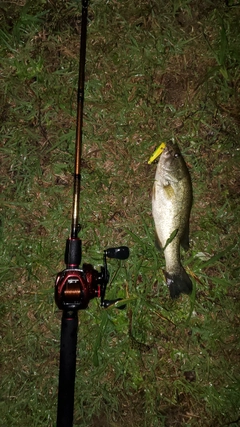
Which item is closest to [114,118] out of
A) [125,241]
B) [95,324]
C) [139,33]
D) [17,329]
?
[139,33]

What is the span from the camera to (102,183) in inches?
117

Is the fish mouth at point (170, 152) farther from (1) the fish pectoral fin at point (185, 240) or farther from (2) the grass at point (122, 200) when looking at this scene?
(1) the fish pectoral fin at point (185, 240)

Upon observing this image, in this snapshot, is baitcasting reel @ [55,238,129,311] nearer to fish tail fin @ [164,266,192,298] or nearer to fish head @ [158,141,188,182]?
fish tail fin @ [164,266,192,298]

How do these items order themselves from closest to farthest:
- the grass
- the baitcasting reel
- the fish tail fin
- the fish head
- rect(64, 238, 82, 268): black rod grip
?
the baitcasting reel, rect(64, 238, 82, 268): black rod grip, the fish head, the fish tail fin, the grass

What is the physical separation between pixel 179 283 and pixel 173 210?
0.60 m

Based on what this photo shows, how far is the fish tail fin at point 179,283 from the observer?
271cm

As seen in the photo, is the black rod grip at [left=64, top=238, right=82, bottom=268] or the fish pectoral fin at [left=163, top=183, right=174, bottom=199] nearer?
the black rod grip at [left=64, top=238, right=82, bottom=268]

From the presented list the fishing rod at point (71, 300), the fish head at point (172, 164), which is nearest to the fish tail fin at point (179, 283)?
the fishing rod at point (71, 300)

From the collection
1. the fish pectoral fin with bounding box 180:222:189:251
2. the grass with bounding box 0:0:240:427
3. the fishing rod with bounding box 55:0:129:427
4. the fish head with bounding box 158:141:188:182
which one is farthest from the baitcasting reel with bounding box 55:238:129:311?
the fish head with bounding box 158:141:188:182

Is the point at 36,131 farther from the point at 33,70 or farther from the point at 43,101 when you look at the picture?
the point at 33,70

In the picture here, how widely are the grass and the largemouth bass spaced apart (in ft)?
0.73

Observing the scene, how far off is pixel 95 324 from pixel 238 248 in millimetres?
1390

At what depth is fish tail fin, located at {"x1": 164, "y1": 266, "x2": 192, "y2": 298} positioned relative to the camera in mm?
2711

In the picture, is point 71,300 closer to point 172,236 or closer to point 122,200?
point 172,236
